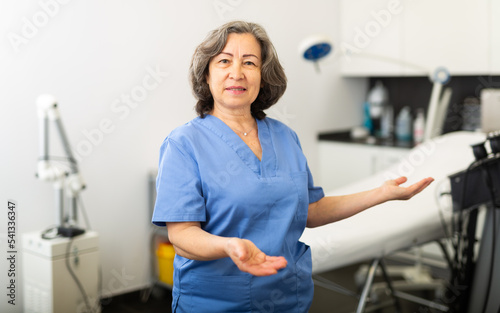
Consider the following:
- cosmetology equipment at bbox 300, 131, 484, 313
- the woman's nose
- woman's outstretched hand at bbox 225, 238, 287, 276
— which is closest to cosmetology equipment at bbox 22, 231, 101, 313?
cosmetology equipment at bbox 300, 131, 484, 313

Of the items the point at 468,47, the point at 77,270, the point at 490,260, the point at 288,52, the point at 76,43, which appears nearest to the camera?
the point at 490,260

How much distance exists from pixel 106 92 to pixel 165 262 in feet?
3.00

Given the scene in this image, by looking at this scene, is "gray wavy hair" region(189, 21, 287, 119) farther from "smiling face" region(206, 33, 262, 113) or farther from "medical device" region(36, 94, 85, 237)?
"medical device" region(36, 94, 85, 237)

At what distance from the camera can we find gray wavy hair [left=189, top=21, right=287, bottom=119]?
1.23 m

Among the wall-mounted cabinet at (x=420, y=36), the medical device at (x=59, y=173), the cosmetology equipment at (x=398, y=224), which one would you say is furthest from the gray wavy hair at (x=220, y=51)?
the wall-mounted cabinet at (x=420, y=36)

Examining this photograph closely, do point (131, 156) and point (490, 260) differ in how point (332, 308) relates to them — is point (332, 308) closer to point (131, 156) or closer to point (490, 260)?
point (490, 260)

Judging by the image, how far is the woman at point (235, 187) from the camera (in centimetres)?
115

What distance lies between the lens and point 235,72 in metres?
1.22

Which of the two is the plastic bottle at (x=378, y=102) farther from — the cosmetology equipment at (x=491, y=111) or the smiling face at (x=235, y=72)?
the smiling face at (x=235, y=72)

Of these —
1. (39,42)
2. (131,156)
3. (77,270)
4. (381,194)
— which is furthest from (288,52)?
(381,194)

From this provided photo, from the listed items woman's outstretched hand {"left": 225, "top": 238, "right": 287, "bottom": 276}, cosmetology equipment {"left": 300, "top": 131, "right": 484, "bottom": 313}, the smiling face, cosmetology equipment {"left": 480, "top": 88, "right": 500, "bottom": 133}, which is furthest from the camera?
cosmetology equipment {"left": 480, "top": 88, "right": 500, "bottom": 133}

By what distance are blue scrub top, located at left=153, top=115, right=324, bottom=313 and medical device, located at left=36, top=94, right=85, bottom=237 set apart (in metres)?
1.16

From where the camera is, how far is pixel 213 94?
126cm

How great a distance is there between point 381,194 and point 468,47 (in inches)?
80.6
